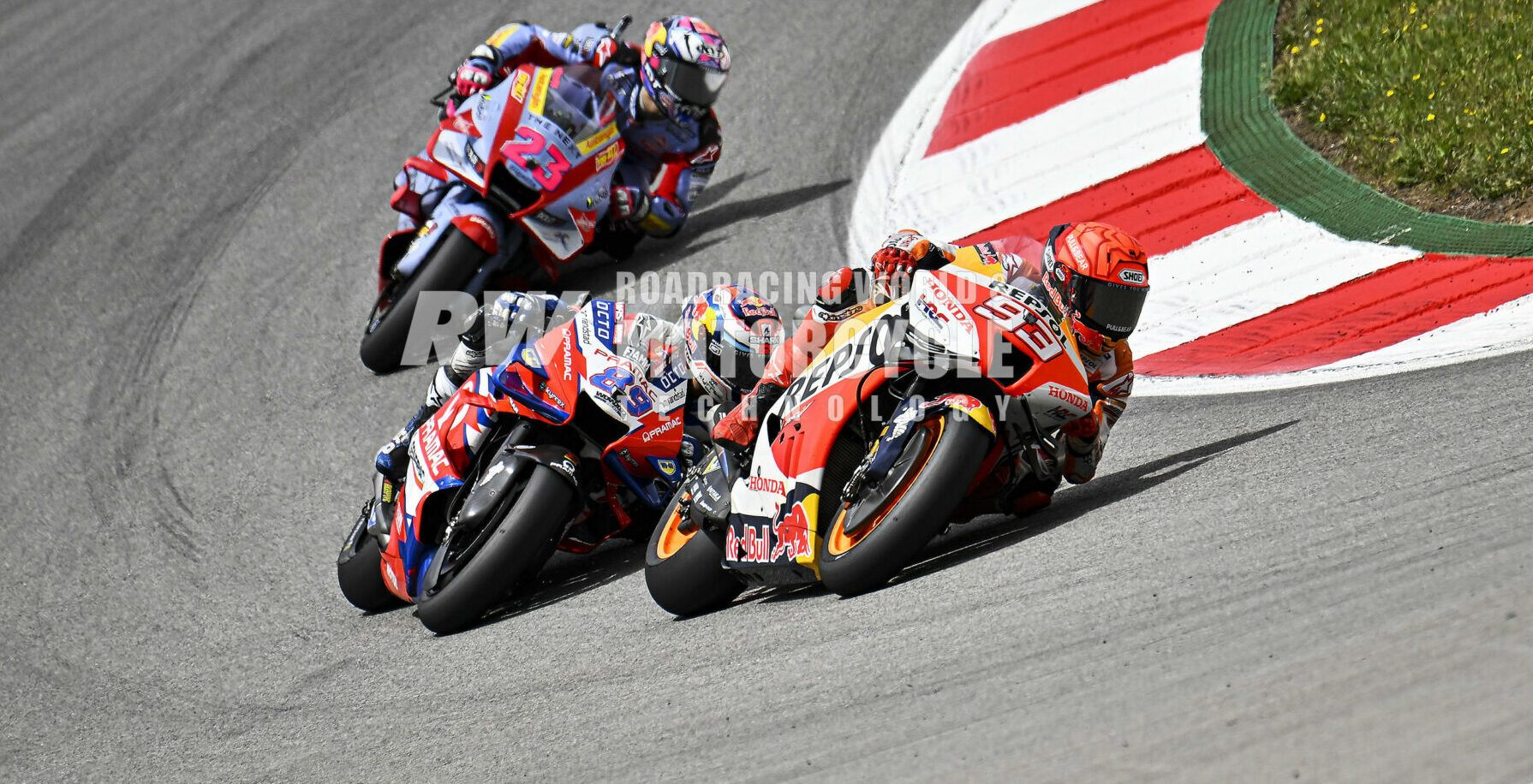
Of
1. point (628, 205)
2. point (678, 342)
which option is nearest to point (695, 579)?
point (678, 342)

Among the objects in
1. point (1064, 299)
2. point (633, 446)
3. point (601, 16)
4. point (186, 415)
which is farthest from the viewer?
point (601, 16)

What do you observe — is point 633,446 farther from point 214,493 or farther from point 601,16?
point 601,16

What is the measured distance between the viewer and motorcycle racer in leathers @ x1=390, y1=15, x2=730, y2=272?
8242mm

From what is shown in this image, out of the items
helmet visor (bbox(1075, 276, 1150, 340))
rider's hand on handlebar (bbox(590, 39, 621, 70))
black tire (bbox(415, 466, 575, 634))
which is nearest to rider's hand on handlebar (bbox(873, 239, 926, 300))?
helmet visor (bbox(1075, 276, 1150, 340))

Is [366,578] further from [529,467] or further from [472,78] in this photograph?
[472,78]

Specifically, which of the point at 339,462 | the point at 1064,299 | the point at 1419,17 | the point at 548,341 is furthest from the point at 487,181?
the point at 1419,17

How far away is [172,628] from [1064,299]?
13.5 feet

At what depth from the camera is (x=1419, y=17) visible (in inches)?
314

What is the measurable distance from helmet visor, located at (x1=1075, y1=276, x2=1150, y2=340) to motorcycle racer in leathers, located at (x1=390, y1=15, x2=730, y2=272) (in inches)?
179

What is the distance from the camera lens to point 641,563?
5547 millimetres

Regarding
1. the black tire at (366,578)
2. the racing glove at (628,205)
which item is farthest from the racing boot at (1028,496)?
the racing glove at (628,205)

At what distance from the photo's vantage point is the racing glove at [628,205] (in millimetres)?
8484

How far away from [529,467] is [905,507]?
168 cm

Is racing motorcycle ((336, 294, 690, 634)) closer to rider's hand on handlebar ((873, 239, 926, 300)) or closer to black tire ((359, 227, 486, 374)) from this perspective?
rider's hand on handlebar ((873, 239, 926, 300))
